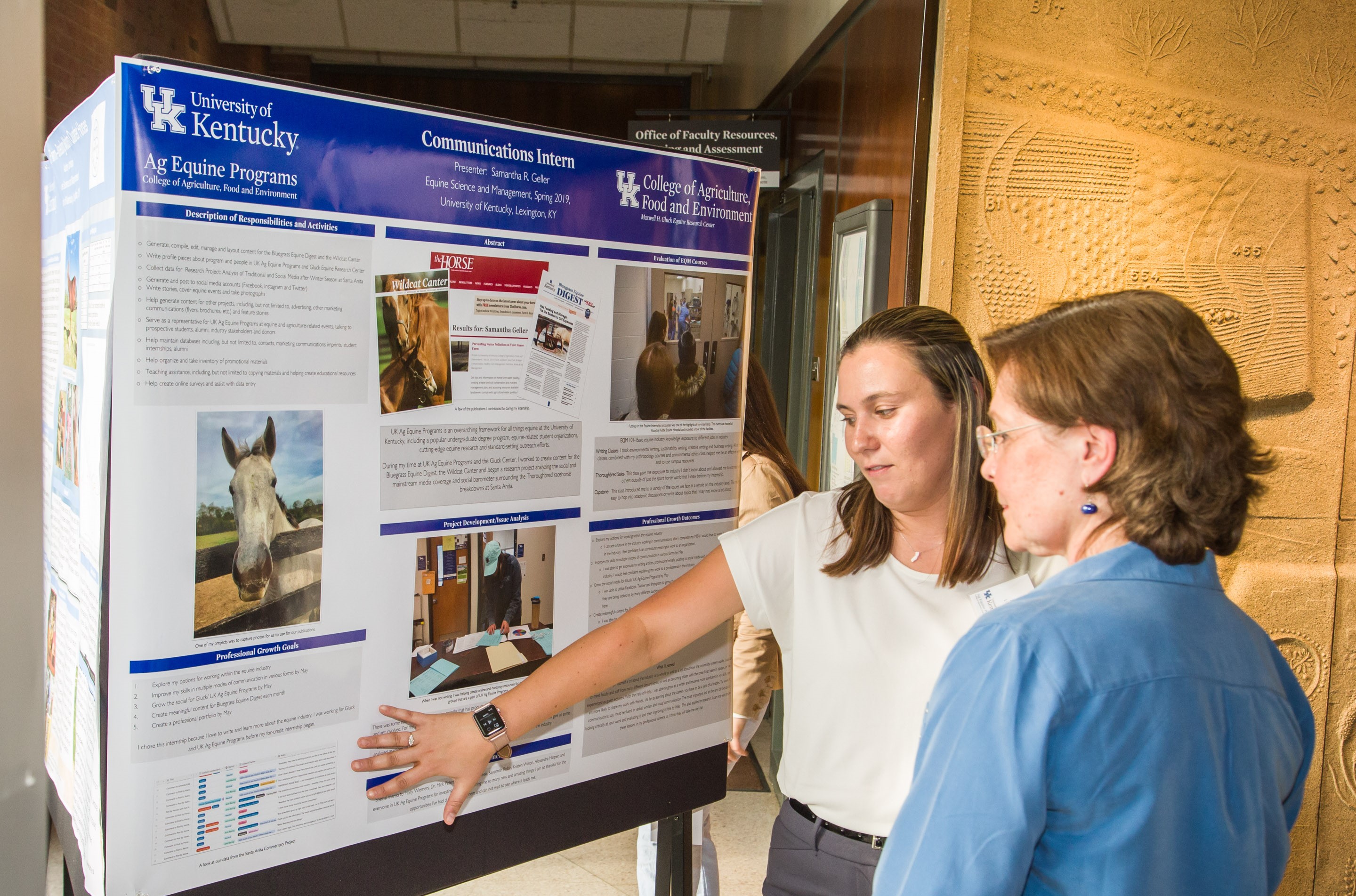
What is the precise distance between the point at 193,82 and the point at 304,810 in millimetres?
→ 1103

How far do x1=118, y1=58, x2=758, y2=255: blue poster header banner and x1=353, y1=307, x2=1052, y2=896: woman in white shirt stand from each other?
1.75 ft

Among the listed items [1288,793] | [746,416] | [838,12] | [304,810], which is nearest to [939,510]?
[1288,793]

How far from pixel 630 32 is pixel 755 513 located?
535cm

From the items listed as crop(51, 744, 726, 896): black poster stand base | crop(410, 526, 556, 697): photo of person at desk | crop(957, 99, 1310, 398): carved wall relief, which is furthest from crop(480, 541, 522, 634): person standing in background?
crop(957, 99, 1310, 398): carved wall relief

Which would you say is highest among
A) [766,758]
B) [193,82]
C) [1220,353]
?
Answer: [193,82]

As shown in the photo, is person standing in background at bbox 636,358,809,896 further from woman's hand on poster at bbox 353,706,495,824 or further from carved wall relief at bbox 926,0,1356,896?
woman's hand on poster at bbox 353,706,495,824

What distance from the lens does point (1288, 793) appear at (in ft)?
3.22

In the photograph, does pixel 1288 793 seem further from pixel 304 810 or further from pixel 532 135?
pixel 532 135

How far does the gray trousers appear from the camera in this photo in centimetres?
140

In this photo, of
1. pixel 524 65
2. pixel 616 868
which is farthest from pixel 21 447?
pixel 524 65

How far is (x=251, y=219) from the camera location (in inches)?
51.5

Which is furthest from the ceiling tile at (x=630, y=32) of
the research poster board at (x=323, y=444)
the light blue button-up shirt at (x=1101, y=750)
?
the light blue button-up shirt at (x=1101, y=750)

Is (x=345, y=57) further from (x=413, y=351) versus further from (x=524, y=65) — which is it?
(x=413, y=351)

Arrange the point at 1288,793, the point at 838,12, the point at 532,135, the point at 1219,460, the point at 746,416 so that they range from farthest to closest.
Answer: the point at 838,12 → the point at 746,416 → the point at 532,135 → the point at 1288,793 → the point at 1219,460
